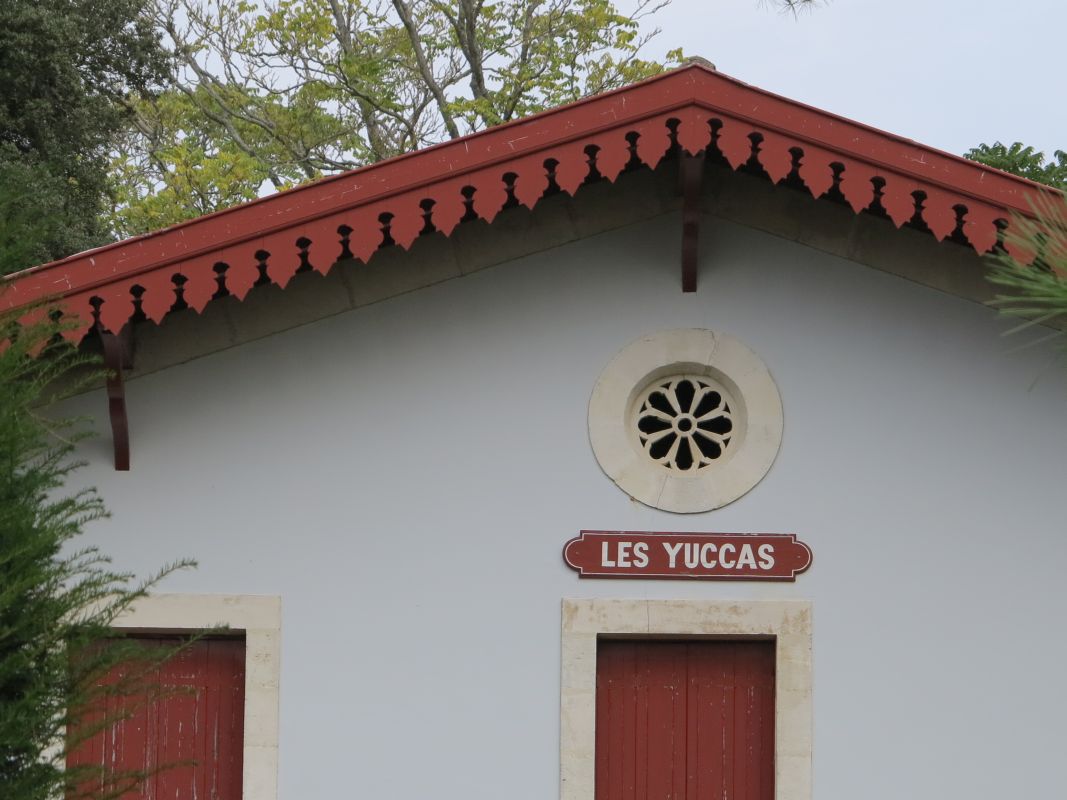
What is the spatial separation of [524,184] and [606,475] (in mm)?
1501

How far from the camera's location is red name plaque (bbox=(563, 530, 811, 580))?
7688 mm

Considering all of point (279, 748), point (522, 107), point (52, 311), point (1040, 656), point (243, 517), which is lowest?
point (279, 748)

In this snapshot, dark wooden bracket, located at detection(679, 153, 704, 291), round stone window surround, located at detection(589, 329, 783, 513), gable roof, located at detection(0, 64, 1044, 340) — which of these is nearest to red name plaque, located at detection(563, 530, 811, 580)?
round stone window surround, located at detection(589, 329, 783, 513)

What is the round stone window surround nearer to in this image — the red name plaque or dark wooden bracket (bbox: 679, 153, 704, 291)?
the red name plaque

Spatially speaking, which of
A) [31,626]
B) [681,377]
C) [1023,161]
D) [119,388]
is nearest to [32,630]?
[31,626]

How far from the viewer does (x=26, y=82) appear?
15367 mm

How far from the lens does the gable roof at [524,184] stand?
7.23 m

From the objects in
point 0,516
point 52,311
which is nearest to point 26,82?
point 52,311

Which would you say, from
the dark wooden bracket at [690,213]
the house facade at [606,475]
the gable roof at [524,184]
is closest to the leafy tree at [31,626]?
the gable roof at [524,184]

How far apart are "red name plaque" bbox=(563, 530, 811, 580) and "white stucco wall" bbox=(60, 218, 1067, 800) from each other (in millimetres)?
63

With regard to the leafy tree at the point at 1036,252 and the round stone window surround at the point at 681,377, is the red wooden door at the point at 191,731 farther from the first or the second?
the leafy tree at the point at 1036,252

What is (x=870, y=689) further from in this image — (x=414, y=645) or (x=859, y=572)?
(x=414, y=645)

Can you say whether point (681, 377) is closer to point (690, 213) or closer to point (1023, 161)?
point (690, 213)

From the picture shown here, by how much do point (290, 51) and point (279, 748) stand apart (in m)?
14.6
